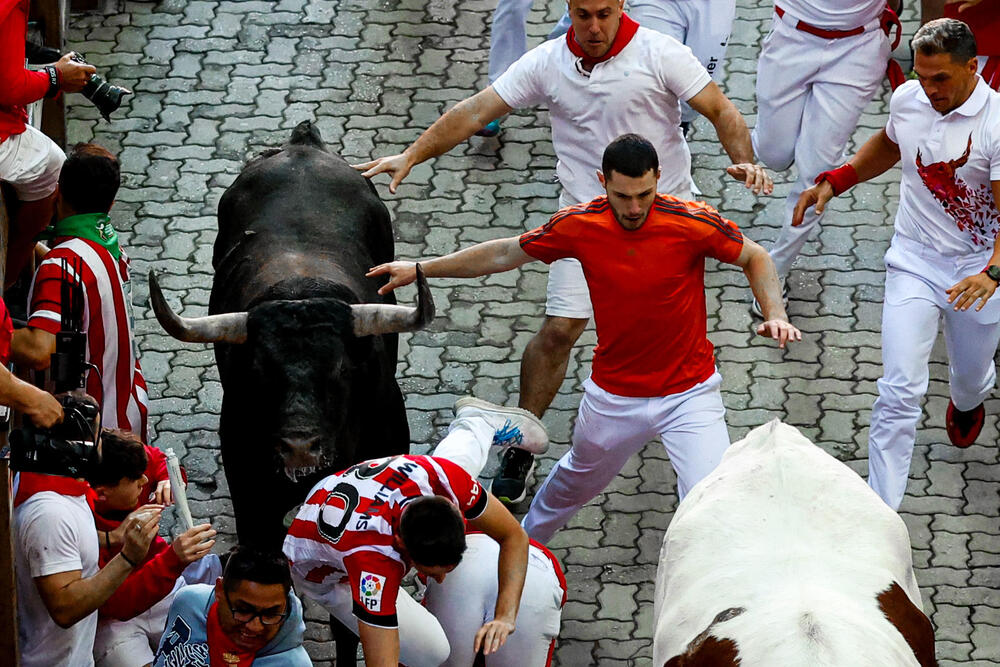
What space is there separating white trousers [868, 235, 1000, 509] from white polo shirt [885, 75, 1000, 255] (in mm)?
96

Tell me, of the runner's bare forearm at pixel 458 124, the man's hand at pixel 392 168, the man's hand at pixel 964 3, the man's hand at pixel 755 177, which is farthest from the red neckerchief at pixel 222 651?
the man's hand at pixel 964 3

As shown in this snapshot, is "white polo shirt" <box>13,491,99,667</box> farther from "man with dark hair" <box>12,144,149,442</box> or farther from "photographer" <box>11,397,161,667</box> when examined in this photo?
"man with dark hair" <box>12,144,149,442</box>

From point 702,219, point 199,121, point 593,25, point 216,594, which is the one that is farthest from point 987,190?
point 199,121

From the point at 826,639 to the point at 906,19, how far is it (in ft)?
25.9

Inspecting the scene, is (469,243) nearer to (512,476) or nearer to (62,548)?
(512,476)

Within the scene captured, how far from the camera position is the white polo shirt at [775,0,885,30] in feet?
26.6

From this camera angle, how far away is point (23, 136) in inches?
272

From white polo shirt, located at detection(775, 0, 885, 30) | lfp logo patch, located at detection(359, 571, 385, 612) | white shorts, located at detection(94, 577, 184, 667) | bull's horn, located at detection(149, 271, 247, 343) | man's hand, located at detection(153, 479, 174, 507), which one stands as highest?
white polo shirt, located at detection(775, 0, 885, 30)

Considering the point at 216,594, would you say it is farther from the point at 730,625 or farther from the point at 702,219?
the point at 702,219

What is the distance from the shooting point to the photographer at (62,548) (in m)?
5.48

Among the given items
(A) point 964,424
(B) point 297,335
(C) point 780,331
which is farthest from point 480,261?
(A) point 964,424

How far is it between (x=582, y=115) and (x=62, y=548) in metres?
3.38

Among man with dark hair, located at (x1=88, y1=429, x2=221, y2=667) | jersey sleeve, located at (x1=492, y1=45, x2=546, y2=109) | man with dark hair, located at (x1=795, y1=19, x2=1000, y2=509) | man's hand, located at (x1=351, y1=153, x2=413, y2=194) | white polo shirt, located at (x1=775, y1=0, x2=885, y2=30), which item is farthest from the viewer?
white polo shirt, located at (x1=775, y1=0, x2=885, y2=30)

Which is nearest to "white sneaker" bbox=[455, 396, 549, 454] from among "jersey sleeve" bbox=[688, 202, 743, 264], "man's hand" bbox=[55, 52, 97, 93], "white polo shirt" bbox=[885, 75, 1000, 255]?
"jersey sleeve" bbox=[688, 202, 743, 264]
